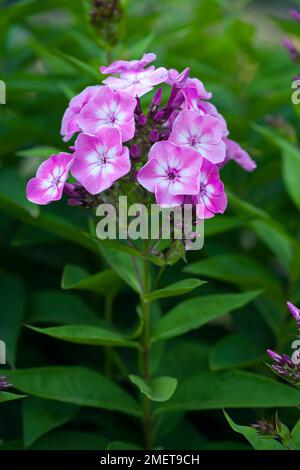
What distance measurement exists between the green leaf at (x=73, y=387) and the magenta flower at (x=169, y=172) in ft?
1.71

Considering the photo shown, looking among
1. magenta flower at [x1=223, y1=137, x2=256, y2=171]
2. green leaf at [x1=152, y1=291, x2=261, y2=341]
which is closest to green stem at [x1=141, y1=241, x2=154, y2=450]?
green leaf at [x1=152, y1=291, x2=261, y2=341]

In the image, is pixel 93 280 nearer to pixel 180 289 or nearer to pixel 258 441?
pixel 180 289

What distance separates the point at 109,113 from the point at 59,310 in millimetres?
703

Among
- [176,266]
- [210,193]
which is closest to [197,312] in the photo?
[210,193]

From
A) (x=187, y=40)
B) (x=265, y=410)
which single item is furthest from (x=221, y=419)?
(x=187, y=40)

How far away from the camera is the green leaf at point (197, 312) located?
1.53 meters

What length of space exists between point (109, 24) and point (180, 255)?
0.76m

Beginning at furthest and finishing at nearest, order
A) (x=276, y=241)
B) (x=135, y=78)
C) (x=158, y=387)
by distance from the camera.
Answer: (x=276, y=241) → (x=158, y=387) → (x=135, y=78)

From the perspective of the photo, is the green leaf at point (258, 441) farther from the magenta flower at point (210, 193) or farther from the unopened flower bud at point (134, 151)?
the unopened flower bud at point (134, 151)

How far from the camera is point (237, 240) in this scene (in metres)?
2.23

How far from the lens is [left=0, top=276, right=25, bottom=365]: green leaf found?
1635 millimetres

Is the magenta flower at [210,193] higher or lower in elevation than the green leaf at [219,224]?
higher

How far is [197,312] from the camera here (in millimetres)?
1552

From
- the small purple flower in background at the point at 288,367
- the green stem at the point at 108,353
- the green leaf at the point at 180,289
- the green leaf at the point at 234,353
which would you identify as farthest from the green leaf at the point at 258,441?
the green stem at the point at 108,353
